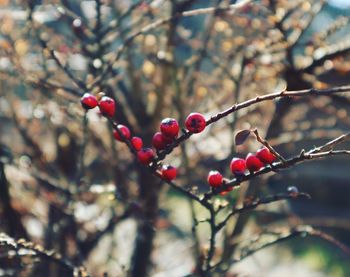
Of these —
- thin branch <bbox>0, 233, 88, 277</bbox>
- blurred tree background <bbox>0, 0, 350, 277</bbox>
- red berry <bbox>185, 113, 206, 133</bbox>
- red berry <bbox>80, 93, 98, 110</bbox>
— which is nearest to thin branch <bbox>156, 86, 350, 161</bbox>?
red berry <bbox>185, 113, 206, 133</bbox>

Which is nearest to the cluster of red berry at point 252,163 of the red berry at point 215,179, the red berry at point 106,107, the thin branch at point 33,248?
the red berry at point 215,179

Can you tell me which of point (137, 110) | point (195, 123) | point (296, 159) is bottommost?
point (296, 159)

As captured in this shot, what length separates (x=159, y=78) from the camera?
9.50 feet

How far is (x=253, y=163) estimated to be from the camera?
1337 millimetres

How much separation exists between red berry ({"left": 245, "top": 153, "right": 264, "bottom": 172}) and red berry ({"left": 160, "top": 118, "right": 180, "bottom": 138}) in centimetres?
24

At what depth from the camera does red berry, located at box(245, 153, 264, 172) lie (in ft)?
4.38

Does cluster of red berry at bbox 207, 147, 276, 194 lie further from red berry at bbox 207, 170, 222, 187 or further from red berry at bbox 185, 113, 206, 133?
red berry at bbox 185, 113, 206, 133

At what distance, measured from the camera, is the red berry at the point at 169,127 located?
126 centimetres

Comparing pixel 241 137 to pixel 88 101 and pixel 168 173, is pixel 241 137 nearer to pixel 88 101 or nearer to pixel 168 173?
pixel 168 173

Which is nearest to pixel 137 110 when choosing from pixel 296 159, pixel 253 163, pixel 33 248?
pixel 33 248

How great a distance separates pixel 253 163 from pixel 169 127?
272mm

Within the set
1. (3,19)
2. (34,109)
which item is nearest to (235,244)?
(34,109)

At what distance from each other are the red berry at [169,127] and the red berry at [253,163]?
0.77 feet

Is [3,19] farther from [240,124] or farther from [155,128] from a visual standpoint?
[240,124]
